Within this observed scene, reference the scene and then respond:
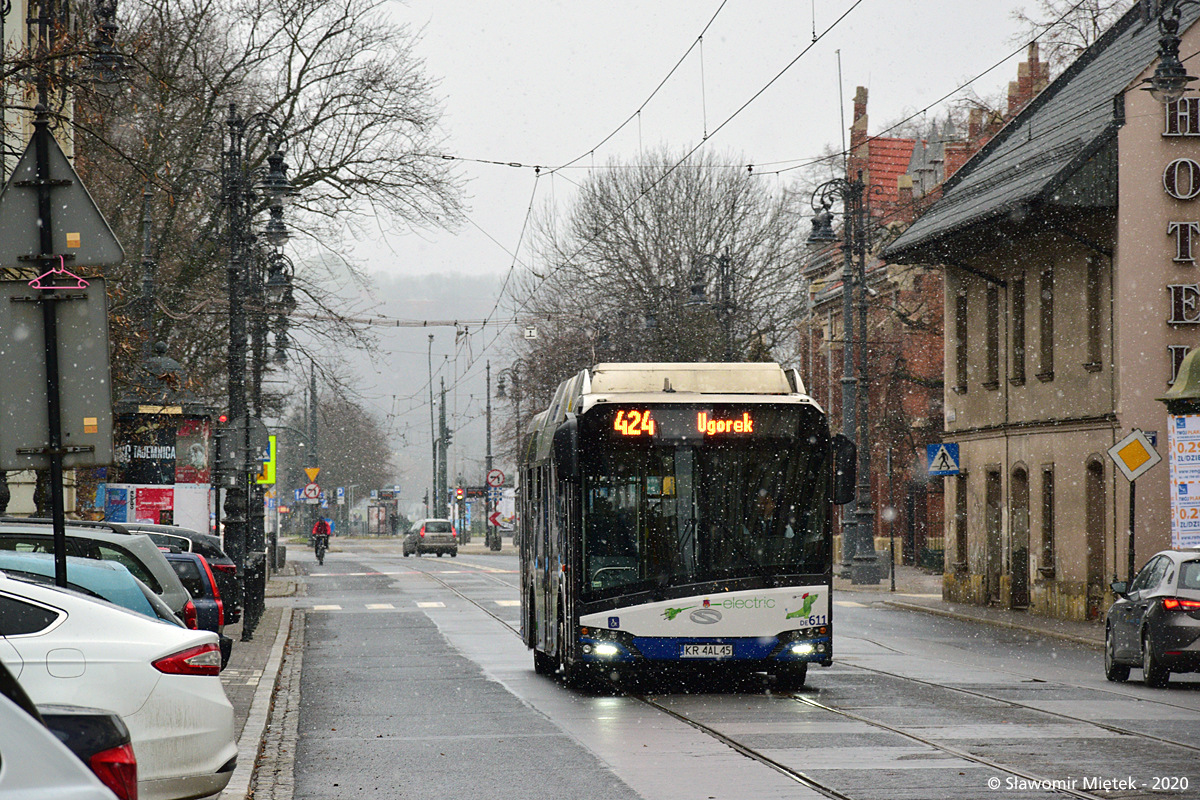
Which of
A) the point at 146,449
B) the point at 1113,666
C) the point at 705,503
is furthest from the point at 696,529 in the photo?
the point at 146,449

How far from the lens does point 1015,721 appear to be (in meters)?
13.5

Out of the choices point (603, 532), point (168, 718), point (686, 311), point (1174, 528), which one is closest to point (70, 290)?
point (168, 718)

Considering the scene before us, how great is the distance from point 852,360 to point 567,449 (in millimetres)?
25954

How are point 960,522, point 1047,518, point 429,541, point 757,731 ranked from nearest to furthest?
point 757,731 → point 1047,518 → point 960,522 → point 429,541

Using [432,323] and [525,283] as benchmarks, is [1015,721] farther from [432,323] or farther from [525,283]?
[525,283]

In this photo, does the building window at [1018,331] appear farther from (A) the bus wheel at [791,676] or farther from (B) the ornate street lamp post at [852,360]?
(A) the bus wheel at [791,676]

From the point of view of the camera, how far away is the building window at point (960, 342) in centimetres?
3725

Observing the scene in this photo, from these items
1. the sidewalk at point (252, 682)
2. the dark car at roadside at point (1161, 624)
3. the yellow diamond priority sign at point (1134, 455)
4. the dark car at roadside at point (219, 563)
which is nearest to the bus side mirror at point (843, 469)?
the dark car at roadside at point (1161, 624)

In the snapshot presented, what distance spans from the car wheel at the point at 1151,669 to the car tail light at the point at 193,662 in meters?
11.6

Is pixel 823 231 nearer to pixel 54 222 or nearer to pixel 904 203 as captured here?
pixel 904 203

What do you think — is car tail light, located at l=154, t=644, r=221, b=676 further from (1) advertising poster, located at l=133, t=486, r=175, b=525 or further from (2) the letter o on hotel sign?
(2) the letter o on hotel sign

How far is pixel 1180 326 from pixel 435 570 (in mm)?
30118

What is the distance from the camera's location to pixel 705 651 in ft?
51.8

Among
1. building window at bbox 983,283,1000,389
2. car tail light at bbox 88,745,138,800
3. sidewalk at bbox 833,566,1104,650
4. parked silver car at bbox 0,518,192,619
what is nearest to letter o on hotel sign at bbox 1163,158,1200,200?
building window at bbox 983,283,1000,389
